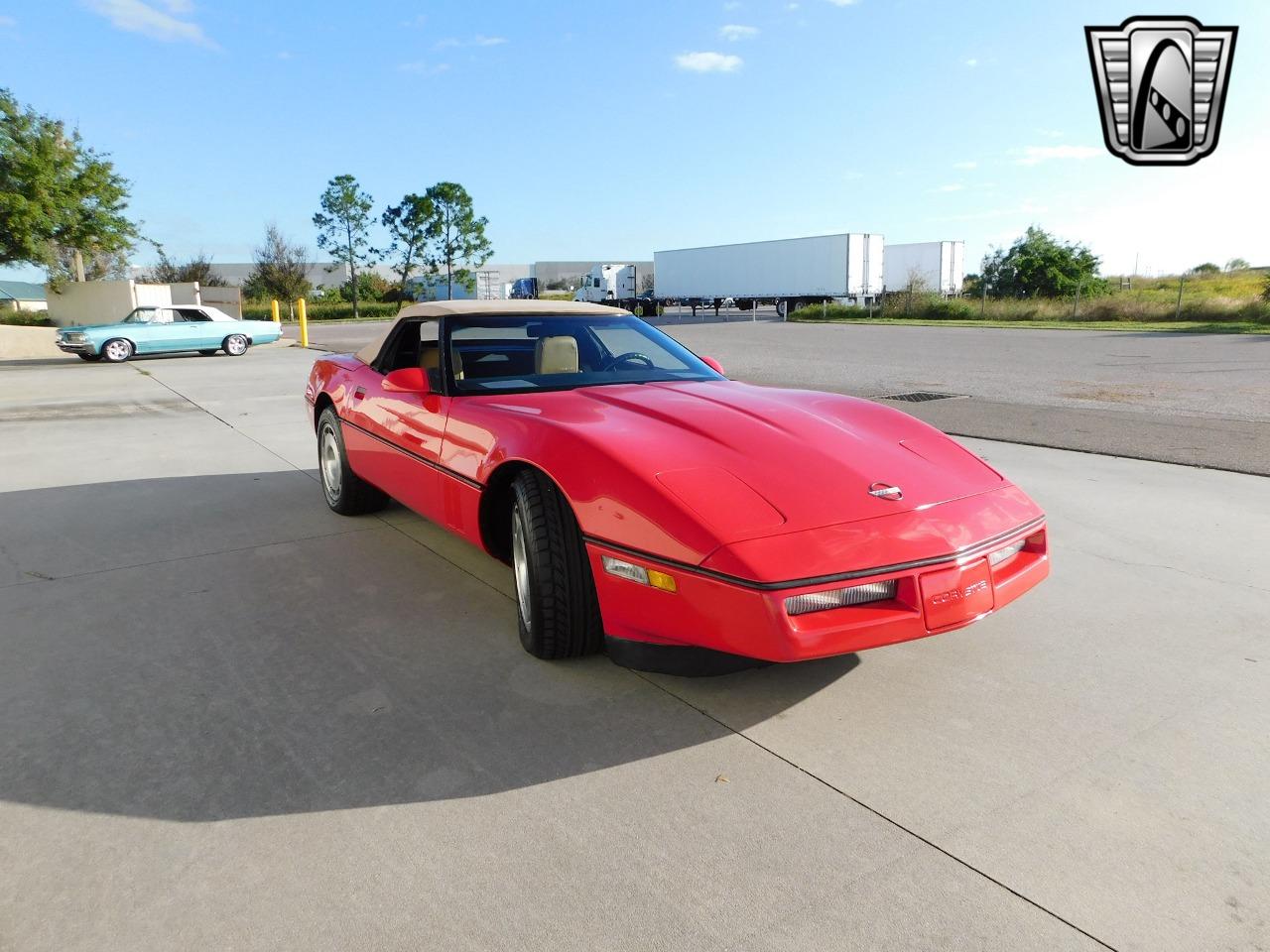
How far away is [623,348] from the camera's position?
420cm

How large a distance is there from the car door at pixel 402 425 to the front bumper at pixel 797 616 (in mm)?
1352

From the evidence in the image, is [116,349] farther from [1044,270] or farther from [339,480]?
[1044,270]

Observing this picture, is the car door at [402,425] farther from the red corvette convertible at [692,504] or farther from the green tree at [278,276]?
the green tree at [278,276]

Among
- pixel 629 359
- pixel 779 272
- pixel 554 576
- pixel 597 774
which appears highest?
pixel 779 272

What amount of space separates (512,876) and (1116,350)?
62.2 ft

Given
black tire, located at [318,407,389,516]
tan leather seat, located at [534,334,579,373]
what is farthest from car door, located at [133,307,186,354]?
tan leather seat, located at [534,334,579,373]

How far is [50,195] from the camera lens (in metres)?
23.4

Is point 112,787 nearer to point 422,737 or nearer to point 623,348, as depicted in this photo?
point 422,737

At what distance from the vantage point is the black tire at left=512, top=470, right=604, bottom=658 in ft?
9.39

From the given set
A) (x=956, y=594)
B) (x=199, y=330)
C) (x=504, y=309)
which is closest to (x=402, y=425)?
(x=504, y=309)

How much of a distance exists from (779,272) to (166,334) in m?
28.5

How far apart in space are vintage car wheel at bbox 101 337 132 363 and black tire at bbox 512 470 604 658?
741 inches

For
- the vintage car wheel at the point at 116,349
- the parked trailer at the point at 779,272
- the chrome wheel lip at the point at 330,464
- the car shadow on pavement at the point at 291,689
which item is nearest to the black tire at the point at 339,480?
the chrome wheel lip at the point at 330,464

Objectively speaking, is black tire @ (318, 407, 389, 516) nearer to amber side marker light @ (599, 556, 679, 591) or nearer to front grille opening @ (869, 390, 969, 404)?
amber side marker light @ (599, 556, 679, 591)
